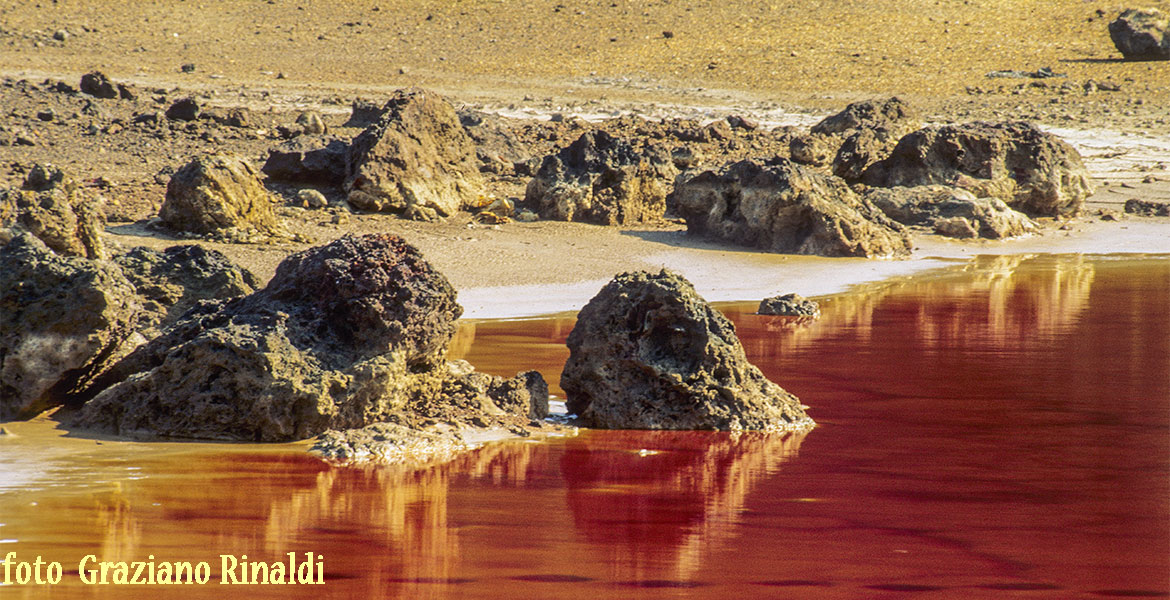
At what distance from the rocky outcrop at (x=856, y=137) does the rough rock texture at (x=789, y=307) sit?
24.2 ft

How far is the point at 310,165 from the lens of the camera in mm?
14461

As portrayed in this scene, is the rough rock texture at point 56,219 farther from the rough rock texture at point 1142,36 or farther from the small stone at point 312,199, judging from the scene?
the rough rock texture at point 1142,36

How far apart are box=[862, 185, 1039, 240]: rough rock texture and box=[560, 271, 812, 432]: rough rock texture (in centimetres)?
940

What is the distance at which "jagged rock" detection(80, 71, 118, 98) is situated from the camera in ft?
63.4

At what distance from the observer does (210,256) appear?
24.5 feet

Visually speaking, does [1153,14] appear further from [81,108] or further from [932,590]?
[932,590]

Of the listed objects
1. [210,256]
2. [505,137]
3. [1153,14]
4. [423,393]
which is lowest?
[423,393]

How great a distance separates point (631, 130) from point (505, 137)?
2.83m

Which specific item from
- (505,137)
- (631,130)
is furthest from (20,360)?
(631,130)

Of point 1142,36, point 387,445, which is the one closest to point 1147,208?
point 387,445

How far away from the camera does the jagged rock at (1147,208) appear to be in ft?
52.7

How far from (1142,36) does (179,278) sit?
2604 cm

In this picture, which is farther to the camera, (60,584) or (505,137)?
(505,137)

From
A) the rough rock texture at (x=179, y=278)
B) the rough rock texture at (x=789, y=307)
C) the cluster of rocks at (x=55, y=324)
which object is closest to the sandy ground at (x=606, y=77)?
the rough rock texture at (x=789, y=307)
